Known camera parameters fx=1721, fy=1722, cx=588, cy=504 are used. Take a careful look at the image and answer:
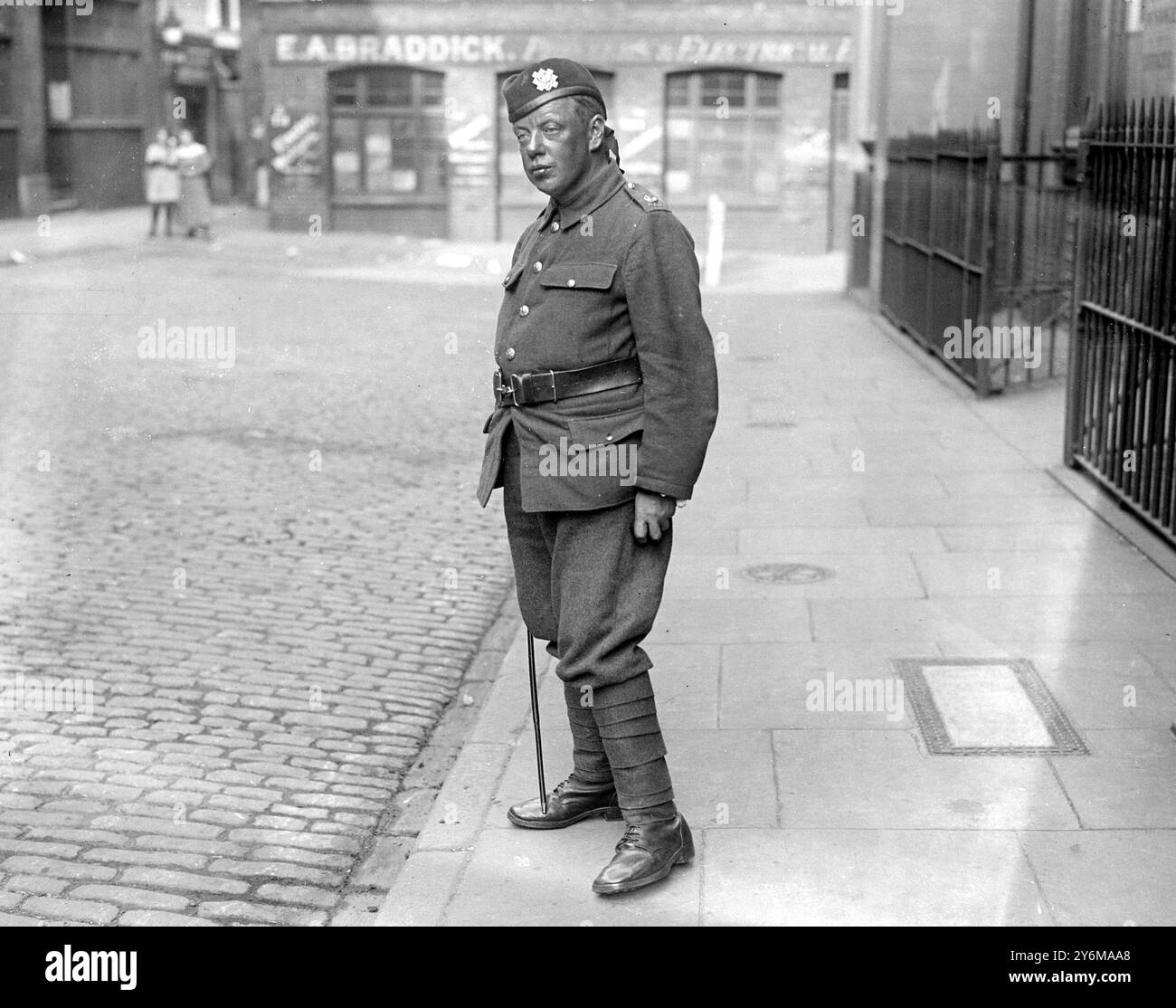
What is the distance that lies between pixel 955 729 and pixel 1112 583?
6.95 feet

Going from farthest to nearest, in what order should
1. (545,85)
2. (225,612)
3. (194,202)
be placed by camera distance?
(194,202) < (225,612) < (545,85)

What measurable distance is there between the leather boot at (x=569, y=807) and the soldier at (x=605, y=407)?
0.33 meters

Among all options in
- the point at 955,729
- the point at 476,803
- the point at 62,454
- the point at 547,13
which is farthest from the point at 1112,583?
the point at 547,13

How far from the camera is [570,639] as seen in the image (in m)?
4.29

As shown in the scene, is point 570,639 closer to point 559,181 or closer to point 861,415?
point 559,181

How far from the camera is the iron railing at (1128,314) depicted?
→ 786cm

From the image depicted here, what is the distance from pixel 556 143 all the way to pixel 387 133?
28.8 metres

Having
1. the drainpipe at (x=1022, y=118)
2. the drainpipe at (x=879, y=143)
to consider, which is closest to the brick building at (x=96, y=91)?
the drainpipe at (x=879, y=143)

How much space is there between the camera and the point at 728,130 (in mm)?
30906

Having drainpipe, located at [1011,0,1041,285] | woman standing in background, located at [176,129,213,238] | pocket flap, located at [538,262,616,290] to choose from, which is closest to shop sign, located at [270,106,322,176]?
woman standing in background, located at [176,129,213,238]

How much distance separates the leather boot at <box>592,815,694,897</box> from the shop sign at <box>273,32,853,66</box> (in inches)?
1079

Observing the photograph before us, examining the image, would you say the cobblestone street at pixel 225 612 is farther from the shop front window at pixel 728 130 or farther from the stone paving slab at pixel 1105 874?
the shop front window at pixel 728 130

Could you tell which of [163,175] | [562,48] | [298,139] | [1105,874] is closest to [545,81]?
[1105,874]

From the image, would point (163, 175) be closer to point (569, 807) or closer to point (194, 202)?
point (194, 202)
